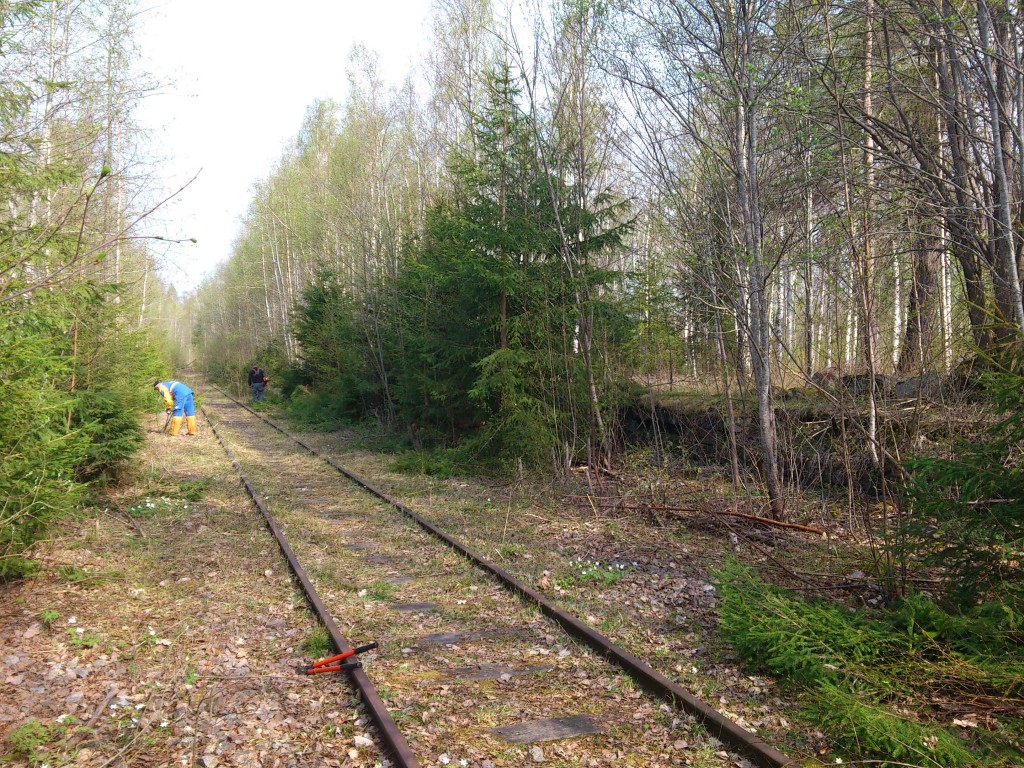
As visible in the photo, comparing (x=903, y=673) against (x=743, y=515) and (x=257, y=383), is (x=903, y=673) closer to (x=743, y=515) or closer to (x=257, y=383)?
(x=743, y=515)

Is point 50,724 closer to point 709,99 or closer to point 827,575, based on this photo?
point 827,575

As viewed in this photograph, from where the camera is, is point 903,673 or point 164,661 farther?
point 164,661

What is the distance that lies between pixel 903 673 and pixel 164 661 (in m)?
5.16

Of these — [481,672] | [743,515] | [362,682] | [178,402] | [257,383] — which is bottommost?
[481,672]

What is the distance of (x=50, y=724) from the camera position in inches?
174

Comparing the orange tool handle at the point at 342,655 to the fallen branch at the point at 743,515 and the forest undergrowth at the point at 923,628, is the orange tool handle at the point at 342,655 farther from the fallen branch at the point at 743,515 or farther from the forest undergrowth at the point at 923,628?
the fallen branch at the point at 743,515

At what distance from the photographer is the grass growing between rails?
3.79 m

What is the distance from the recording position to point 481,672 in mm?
5184

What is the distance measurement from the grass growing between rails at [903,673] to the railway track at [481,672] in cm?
58

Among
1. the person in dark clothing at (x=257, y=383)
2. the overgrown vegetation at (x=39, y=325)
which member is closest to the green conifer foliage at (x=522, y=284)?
the overgrown vegetation at (x=39, y=325)

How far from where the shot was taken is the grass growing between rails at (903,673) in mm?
3785

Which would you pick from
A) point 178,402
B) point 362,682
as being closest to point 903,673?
point 362,682

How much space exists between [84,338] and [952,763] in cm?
1109

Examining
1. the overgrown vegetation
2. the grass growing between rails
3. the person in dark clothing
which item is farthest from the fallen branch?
the person in dark clothing
